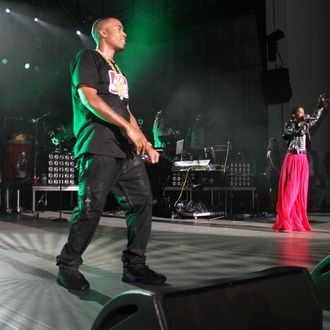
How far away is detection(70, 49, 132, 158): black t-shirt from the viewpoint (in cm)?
243

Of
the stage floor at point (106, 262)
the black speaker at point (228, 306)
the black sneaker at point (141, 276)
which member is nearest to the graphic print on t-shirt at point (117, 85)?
the black sneaker at point (141, 276)

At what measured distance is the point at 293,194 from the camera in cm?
573

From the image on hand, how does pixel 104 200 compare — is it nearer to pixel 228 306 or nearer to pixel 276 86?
pixel 228 306

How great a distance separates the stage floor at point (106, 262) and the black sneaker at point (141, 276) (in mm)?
71

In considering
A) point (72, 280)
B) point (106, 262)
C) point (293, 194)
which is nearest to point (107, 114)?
point (72, 280)

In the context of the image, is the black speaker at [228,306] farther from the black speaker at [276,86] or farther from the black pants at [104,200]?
the black speaker at [276,86]

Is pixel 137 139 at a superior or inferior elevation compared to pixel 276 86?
inferior

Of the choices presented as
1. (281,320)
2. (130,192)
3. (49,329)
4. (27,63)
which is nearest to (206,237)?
(130,192)

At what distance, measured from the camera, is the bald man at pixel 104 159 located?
2.38m

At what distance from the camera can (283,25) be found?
12.3 metres

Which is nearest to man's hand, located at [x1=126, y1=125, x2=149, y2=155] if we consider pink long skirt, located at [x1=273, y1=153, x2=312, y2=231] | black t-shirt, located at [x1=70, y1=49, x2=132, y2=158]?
black t-shirt, located at [x1=70, y1=49, x2=132, y2=158]

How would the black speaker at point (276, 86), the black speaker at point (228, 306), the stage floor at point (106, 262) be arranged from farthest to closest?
the black speaker at point (276, 86) < the stage floor at point (106, 262) < the black speaker at point (228, 306)

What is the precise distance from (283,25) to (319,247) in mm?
9775

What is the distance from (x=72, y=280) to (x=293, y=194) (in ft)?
13.5
